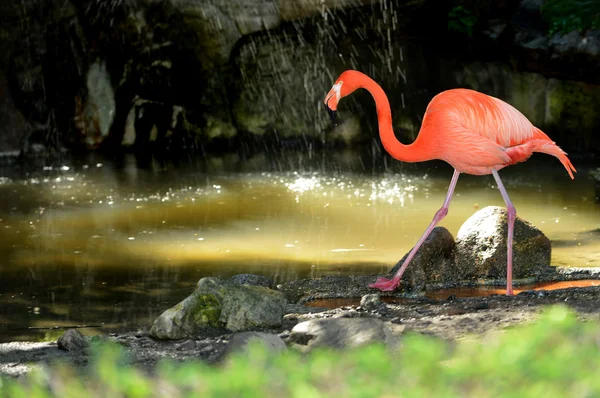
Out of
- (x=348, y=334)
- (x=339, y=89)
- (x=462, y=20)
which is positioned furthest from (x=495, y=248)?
(x=462, y=20)

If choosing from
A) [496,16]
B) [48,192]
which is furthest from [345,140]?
[48,192]

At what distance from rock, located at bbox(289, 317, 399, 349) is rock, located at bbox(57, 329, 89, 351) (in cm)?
128

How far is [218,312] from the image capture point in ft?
17.2

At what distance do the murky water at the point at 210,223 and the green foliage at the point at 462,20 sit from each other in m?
2.60

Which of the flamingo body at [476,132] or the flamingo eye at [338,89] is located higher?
the flamingo eye at [338,89]

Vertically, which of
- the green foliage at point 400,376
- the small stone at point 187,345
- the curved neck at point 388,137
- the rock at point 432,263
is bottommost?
the small stone at point 187,345

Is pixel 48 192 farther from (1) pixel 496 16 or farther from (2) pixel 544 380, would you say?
(2) pixel 544 380

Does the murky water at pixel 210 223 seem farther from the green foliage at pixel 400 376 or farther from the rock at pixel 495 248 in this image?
the green foliage at pixel 400 376

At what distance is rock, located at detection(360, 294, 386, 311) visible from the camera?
5452 millimetres

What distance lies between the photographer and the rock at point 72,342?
4828mm

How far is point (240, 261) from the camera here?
284 inches

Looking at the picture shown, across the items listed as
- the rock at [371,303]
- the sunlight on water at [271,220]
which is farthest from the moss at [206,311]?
the sunlight on water at [271,220]

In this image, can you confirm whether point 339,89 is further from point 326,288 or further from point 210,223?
point 210,223

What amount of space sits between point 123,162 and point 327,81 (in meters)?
3.67
